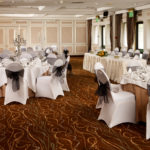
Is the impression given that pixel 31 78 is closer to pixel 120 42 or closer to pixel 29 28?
pixel 120 42

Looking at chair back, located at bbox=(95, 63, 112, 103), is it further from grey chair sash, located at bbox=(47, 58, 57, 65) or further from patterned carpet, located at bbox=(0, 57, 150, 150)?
grey chair sash, located at bbox=(47, 58, 57, 65)

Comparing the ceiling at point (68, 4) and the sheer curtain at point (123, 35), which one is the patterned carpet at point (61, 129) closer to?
the ceiling at point (68, 4)

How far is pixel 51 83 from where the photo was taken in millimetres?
6504

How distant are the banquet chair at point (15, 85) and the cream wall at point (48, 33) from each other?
13208mm

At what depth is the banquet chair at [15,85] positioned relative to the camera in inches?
232

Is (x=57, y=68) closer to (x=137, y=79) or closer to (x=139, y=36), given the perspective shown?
(x=137, y=79)

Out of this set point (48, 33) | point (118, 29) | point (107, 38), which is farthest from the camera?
point (48, 33)

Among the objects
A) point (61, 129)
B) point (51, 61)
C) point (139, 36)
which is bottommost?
point (61, 129)

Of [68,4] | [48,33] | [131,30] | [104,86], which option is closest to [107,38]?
[131,30]

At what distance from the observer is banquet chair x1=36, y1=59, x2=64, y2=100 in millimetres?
6516

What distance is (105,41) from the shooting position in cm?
1711

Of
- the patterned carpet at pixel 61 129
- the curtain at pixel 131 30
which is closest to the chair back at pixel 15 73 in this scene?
the patterned carpet at pixel 61 129

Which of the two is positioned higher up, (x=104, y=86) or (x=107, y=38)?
(x=107, y=38)

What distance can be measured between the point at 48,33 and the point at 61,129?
52.3ft
